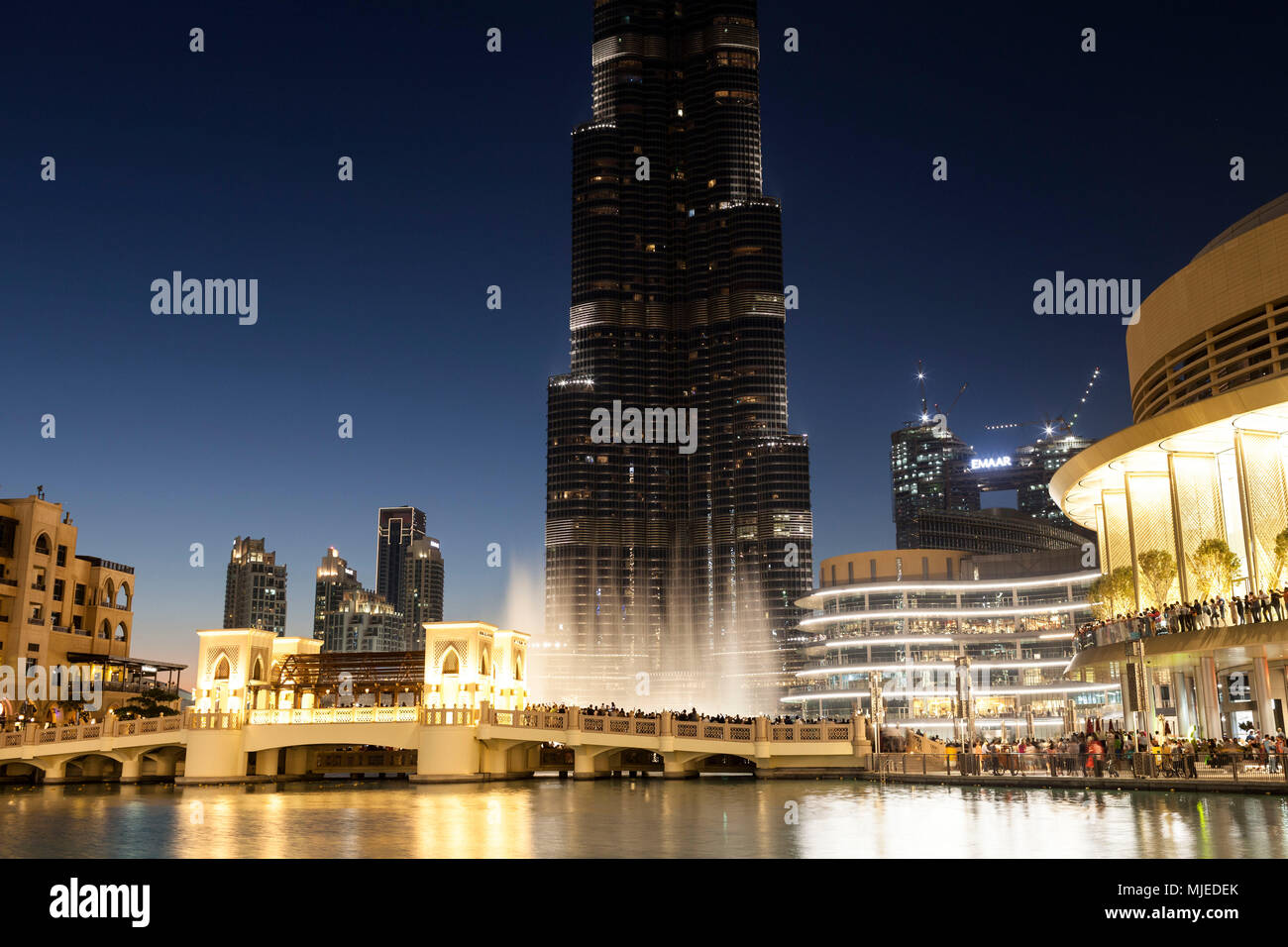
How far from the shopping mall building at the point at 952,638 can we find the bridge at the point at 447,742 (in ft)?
202

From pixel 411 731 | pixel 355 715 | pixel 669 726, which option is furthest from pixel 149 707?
pixel 669 726

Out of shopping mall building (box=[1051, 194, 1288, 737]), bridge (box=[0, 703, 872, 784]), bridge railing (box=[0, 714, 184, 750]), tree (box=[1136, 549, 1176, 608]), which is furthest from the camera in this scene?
bridge railing (box=[0, 714, 184, 750])

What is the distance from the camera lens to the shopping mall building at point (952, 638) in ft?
365

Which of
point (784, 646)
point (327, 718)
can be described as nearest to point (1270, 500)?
point (327, 718)

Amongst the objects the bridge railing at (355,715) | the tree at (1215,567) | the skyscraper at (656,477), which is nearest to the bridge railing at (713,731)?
the bridge railing at (355,715)

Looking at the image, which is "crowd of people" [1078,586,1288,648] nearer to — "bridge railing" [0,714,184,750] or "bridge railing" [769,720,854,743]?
"bridge railing" [769,720,854,743]

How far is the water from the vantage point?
2102 centimetres

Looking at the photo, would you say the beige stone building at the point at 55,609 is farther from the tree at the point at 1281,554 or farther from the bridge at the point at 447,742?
the tree at the point at 1281,554

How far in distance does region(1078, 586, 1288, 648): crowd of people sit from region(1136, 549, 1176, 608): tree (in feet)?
3.03

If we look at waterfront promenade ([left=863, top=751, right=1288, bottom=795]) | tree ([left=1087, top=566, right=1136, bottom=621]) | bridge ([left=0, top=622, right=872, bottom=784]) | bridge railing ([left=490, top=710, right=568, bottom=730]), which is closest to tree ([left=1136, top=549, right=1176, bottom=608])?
tree ([left=1087, top=566, right=1136, bottom=621])

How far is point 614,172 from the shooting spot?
198 meters

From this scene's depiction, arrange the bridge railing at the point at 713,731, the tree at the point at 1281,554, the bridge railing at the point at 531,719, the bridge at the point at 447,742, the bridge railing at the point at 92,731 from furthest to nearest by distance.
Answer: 1. the bridge railing at the point at 92,731
2. the bridge railing at the point at 531,719
3. the bridge railing at the point at 713,731
4. the bridge at the point at 447,742
5. the tree at the point at 1281,554
